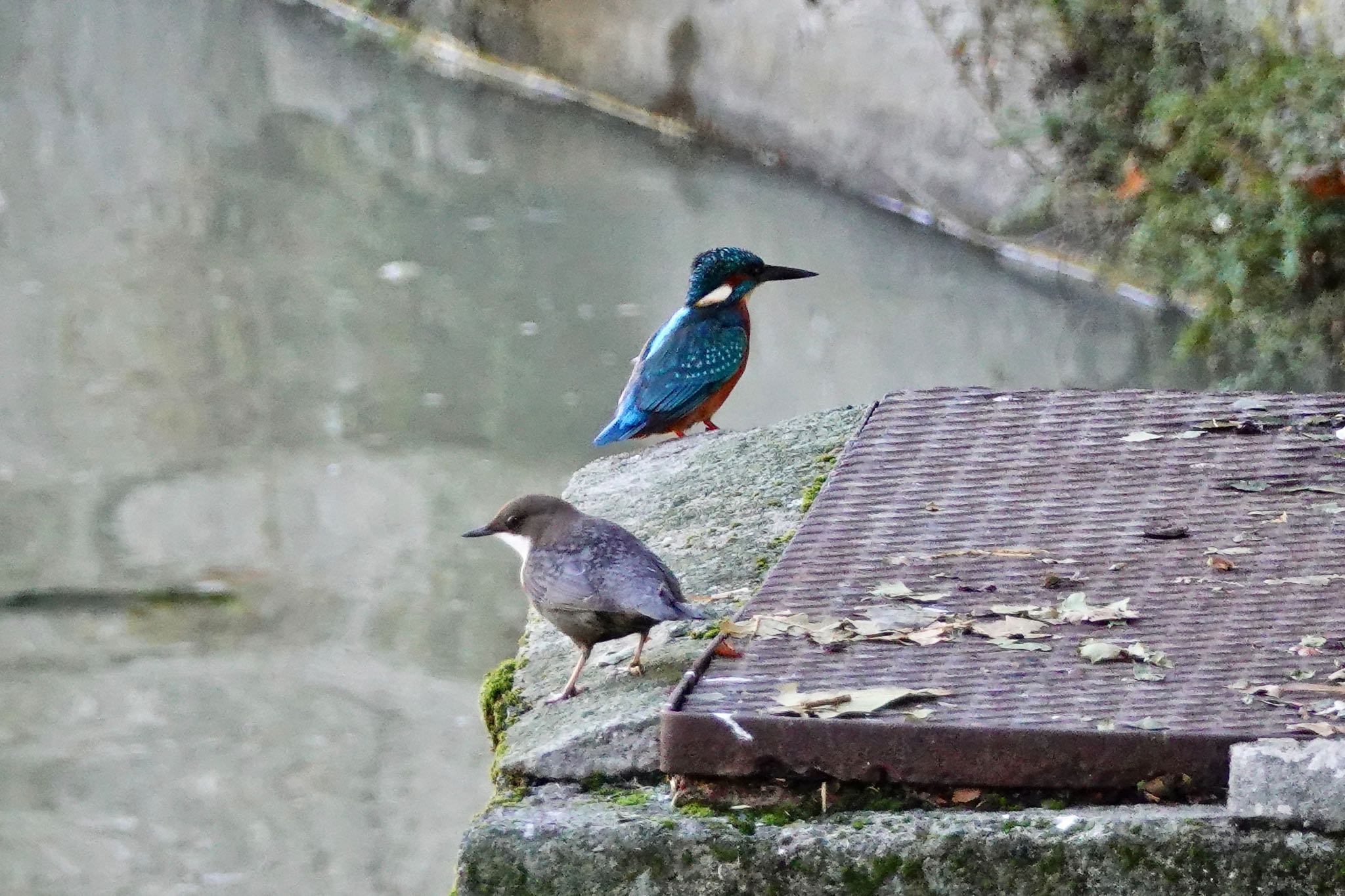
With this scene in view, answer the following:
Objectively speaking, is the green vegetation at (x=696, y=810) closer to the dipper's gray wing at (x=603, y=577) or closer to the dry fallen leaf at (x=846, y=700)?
the dry fallen leaf at (x=846, y=700)

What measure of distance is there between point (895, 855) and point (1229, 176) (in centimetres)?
516

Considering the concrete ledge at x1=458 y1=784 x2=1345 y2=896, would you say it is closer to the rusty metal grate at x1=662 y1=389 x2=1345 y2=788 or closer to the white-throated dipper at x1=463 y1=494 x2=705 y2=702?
the rusty metal grate at x1=662 y1=389 x2=1345 y2=788

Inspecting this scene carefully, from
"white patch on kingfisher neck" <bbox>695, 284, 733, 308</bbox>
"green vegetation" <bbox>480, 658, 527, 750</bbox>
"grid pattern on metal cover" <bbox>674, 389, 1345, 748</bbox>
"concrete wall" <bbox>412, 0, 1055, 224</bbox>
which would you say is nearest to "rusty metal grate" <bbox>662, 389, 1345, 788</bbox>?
"grid pattern on metal cover" <bbox>674, 389, 1345, 748</bbox>

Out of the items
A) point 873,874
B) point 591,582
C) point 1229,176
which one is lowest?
point 873,874

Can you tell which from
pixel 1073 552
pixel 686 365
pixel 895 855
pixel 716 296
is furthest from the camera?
pixel 716 296

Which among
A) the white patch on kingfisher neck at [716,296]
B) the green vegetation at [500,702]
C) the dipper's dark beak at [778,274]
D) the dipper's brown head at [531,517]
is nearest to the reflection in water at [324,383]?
the white patch on kingfisher neck at [716,296]

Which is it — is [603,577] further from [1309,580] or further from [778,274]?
[778,274]

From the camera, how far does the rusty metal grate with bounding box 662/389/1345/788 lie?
1.73m

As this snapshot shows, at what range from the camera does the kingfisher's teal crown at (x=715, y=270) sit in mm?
4539

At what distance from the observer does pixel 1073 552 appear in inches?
86.0

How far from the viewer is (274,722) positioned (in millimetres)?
4598

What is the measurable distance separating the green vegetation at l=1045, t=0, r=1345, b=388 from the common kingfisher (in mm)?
2213

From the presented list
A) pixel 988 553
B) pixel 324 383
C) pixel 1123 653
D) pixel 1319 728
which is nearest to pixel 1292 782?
pixel 1319 728

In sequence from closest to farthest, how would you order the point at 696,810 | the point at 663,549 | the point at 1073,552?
the point at 696,810 → the point at 1073,552 → the point at 663,549
